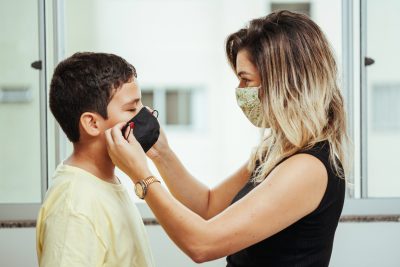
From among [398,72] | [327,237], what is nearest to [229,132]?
[398,72]

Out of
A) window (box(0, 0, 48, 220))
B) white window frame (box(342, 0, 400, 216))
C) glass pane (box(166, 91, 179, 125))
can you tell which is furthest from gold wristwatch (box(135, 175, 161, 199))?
glass pane (box(166, 91, 179, 125))

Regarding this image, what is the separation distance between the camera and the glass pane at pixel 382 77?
2.14m

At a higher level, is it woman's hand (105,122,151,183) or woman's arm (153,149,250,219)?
woman's hand (105,122,151,183)

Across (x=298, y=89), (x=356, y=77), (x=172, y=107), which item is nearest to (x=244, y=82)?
(x=298, y=89)

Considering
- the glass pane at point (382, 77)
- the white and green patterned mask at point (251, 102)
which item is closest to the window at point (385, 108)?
the glass pane at point (382, 77)

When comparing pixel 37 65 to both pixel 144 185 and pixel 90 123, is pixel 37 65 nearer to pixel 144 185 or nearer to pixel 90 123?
pixel 90 123

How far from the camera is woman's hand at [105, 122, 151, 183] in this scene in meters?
1.12

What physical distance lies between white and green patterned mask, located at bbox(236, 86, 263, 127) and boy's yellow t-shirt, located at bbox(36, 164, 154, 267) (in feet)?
1.29

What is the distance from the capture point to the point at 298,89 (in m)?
1.23

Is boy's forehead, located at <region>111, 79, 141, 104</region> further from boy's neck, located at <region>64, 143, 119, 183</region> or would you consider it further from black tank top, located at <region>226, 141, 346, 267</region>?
black tank top, located at <region>226, 141, 346, 267</region>

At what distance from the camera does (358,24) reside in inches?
83.5

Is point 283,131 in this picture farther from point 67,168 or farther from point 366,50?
point 366,50

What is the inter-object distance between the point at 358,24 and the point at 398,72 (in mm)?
284

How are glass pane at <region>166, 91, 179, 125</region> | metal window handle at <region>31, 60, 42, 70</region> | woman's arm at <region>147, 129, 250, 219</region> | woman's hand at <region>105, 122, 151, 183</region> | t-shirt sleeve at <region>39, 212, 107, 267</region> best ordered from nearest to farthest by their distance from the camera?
t-shirt sleeve at <region>39, 212, 107, 267</region>
woman's hand at <region>105, 122, 151, 183</region>
woman's arm at <region>147, 129, 250, 219</region>
metal window handle at <region>31, 60, 42, 70</region>
glass pane at <region>166, 91, 179, 125</region>
